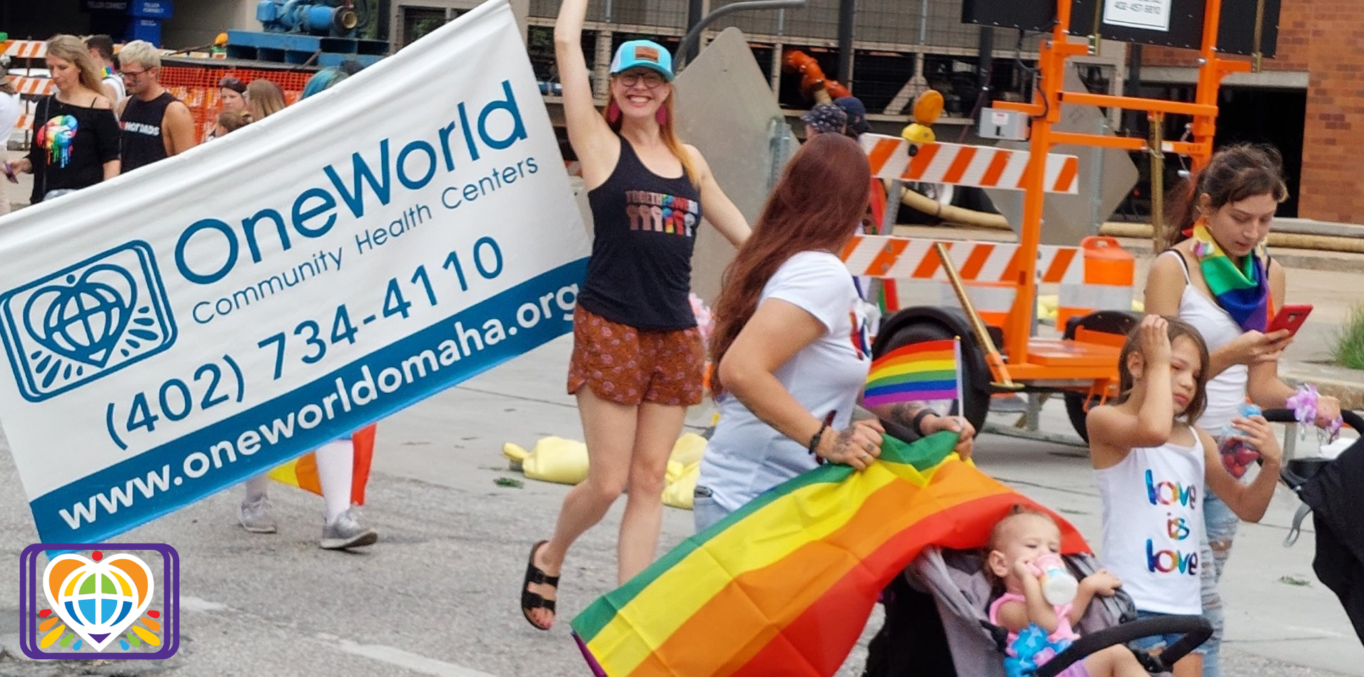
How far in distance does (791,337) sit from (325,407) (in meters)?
2.22

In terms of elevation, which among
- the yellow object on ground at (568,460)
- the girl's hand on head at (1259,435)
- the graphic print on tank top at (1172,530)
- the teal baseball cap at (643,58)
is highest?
the teal baseball cap at (643,58)

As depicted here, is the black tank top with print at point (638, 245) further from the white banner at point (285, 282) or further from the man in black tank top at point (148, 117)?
the man in black tank top at point (148, 117)

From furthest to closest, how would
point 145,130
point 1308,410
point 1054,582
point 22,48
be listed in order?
point 22,48, point 145,130, point 1308,410, point 1054,582

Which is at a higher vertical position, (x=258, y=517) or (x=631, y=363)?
(x=631, y=363)

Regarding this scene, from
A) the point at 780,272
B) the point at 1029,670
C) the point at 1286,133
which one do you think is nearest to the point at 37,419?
the point at 780,272

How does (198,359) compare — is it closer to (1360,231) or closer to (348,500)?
(348,500)

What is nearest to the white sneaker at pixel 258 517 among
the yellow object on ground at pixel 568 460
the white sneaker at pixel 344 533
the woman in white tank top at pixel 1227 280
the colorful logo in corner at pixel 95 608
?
the white sneaker at pixel 344 533

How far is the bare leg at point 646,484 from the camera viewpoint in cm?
553

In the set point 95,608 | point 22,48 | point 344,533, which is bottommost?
point 344,533

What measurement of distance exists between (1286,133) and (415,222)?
78.1 ft

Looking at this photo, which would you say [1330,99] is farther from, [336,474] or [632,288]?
[632,288]

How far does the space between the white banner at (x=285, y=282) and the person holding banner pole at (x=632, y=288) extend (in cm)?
51

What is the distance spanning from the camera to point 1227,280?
5.01 meters

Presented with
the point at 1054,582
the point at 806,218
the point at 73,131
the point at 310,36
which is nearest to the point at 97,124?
the point at 73,131
